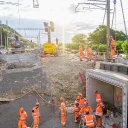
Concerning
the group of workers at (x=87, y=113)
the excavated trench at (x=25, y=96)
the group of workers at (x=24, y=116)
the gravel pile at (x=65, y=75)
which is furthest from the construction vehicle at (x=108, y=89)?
the group of workers at (x=24, y=116)

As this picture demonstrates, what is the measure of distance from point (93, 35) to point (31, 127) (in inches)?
2972

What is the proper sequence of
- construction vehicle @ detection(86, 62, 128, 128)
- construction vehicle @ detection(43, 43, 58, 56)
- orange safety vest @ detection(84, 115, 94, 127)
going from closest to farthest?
orange safety vest @ detection(84, 115, 94, 127), construction vehicle @ detection(86, 62, 128, 128), construction vehicle @ detection(43, 43, 58, 56)

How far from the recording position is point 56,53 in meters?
29.7

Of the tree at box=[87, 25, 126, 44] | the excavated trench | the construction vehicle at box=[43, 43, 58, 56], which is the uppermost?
the tree at box=[87, 25, 126, 44]

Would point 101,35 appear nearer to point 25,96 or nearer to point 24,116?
point 25,96

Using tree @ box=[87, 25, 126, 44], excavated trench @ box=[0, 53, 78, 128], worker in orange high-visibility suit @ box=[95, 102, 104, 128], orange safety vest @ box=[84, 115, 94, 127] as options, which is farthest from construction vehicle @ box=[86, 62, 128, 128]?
tree @ box=[87, 25, 126, 44]

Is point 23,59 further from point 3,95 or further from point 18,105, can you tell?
point 18,105

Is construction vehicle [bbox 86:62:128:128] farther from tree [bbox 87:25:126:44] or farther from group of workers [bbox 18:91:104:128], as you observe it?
tree [bbox 87:25:126:44]

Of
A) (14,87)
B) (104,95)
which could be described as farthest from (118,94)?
(14,87)

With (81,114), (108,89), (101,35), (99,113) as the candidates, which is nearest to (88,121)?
(99,113)

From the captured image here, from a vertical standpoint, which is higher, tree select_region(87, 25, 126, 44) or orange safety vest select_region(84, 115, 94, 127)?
tree select_region(87, 25, 126, 44)

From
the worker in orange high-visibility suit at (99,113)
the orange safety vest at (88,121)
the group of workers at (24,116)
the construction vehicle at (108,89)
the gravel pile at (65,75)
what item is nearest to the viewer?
the orange safety vest at (88,121)

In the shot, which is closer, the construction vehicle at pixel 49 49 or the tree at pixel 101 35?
the construction vehicle at pixel 49 49

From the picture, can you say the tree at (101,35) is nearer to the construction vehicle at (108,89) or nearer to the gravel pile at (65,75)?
the gravel pile at (65,75)
